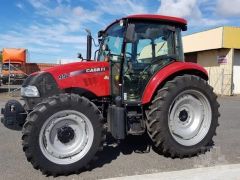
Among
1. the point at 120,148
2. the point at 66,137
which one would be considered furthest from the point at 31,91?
the point at 120,148

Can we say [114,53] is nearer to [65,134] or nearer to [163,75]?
[163,75]

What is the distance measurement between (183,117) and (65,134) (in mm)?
2301

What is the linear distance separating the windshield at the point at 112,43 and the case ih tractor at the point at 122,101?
2 cm

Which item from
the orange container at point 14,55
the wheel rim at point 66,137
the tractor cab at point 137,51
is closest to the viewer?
the wheel rim at point 66,137

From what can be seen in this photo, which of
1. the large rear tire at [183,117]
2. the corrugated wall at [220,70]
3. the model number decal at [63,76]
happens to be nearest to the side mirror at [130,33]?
the large rear tire at [183,117]

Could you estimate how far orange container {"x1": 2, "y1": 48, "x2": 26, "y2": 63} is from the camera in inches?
1129

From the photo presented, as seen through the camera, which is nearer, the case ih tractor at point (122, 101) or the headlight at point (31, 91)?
the case ih tractor at point (122, 101)

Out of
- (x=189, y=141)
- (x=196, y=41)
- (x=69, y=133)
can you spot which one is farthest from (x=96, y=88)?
(x=196, y=41)

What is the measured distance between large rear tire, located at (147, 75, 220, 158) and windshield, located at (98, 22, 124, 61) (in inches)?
41.4

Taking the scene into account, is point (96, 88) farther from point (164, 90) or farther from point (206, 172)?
point (206, 172)

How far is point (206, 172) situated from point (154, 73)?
1.96 m

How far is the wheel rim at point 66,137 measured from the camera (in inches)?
210

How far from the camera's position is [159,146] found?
20.0ft

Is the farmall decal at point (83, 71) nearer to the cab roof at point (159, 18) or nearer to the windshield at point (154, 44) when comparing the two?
the windshield at point (154, 44)
